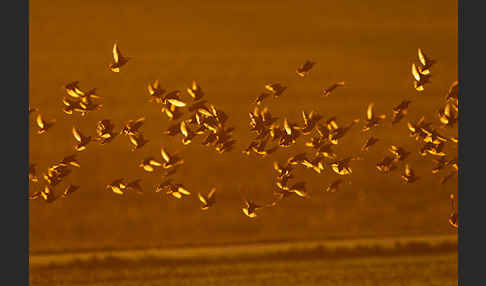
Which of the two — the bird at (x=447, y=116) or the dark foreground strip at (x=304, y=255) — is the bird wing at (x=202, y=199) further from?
the bird at (x=447, y=116)

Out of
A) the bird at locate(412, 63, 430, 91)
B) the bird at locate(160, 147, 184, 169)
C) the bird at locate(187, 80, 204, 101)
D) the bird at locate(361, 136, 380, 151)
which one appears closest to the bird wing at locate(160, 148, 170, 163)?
the bird at locate(160, 147, 184, 169)

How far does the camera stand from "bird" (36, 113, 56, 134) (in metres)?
0.98

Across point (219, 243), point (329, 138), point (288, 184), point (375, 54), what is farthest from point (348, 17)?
point (219, 243)

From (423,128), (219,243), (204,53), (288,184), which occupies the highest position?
(204,53)

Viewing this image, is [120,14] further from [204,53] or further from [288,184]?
[288,184]

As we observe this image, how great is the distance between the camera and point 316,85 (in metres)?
1.04

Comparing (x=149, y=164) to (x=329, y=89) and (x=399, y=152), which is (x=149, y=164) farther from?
(x=399, y=152)

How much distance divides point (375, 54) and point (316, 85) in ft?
0.43

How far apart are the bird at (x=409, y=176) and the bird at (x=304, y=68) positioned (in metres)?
0.26

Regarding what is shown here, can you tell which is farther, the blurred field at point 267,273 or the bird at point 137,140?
the bird at point 137,140

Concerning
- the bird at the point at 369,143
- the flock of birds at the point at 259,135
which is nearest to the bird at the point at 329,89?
the flock of birds at the point at 259,135

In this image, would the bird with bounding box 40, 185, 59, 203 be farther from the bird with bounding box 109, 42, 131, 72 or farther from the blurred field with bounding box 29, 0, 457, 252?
the bird with bounding box 109, 42, 131, 72

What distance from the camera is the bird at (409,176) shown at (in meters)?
1.04

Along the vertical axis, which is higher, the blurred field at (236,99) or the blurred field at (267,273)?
the blurred field at (236,99)
